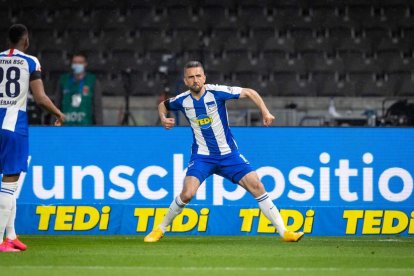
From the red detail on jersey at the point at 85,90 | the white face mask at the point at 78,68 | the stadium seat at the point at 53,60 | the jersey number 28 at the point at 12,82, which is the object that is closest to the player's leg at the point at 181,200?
the jersey number 28 at the point at 12,82

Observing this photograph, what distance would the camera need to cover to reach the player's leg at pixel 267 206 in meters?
9.78

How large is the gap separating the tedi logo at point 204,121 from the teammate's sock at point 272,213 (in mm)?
852

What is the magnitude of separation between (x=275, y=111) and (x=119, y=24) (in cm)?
394

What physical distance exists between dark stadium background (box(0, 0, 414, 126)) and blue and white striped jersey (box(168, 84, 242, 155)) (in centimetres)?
725

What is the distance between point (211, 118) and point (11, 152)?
6.85 ft

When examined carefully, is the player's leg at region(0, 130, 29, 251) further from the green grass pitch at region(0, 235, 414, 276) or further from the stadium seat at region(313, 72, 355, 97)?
the stadium seat at region(313, 72, 355, 97)

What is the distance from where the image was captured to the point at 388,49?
18172 mm

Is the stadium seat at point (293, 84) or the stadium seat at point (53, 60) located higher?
the stadium seat at point (53, 60)

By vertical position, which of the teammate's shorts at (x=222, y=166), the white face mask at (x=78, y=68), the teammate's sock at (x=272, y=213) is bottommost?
the teammate's sock at (x=272, y=213)

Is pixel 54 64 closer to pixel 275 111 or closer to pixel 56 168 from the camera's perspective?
pixel 275 111

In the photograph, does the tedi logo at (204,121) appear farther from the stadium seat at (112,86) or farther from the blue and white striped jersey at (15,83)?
the stadium seat at (112,86)

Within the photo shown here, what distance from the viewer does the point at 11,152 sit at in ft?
28.7

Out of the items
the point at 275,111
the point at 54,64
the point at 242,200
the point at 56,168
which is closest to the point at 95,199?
the point at 56,168

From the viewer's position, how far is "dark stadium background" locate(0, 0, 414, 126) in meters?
17.8
